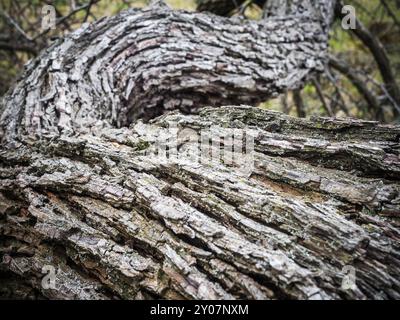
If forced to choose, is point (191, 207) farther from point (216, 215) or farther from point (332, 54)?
point (332, 54)

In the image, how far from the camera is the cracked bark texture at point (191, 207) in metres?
1.35

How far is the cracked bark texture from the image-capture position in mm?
1348

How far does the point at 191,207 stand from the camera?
1.58m

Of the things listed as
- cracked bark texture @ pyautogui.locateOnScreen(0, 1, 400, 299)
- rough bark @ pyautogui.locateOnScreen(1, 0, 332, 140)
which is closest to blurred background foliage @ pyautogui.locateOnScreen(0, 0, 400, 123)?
rough bark @ pyautogui.locateOnScreen(1, 0, 332, 140)

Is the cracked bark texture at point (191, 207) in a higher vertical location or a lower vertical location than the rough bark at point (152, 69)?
lower

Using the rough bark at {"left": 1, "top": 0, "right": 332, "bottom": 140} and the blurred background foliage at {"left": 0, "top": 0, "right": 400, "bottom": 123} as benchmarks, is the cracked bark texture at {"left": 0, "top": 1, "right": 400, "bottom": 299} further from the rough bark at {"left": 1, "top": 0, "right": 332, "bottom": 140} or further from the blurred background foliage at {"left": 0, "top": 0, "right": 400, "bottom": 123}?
the blurred background foliage at {"left": 0, "top": 0, "right": 400, "bottom": 123}

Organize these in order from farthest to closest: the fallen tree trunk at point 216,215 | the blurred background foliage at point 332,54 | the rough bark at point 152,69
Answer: the blurred background foliage at point 332,54, the rough bark at point 152,69, the fallen tree trunk at point 216,215

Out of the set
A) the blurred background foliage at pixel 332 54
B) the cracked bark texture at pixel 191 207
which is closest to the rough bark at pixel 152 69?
the cracked bark texture at pixel 191 207

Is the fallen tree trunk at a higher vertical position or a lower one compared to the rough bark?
lower

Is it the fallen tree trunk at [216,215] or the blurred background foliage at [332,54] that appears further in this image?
the blurred background foliage at [332,54]

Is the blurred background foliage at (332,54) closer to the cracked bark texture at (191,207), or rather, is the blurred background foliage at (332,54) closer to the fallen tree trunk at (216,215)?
the cracked bark texture at (191,207)

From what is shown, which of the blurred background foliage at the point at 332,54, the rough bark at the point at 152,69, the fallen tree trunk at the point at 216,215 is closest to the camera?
the fallen tree trunk at the point at 216,215
